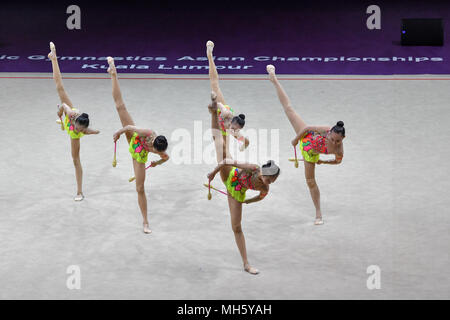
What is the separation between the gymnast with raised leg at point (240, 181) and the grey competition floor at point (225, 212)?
1.52ft

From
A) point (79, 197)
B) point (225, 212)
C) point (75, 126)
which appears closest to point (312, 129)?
point (225, 212)

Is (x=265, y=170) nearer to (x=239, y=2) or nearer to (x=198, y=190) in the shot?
(x=198, y=190)

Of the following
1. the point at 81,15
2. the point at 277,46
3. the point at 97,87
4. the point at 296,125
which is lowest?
the point at 296,125

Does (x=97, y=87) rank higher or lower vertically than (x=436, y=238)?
higher

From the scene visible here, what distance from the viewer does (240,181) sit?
6.93 metres

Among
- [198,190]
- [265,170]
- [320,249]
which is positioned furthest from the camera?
[198,190]

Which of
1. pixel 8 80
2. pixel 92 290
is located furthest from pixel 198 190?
pixel 8 80

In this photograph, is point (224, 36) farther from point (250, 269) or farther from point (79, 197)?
point (250, 269)

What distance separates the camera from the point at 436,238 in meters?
7.85

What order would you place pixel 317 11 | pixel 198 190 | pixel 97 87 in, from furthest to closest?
pixel 317 11 → pixel 97 87 → pixel 198 190

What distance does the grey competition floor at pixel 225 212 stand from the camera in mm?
7062

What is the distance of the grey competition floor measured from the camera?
278 inches

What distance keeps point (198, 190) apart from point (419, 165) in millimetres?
3044

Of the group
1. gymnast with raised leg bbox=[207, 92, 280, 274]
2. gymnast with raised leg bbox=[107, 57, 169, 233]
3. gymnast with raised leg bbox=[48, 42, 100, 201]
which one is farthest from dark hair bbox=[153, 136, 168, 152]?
gymnast with raised leg bbox=[48, 42, 100, 201]
